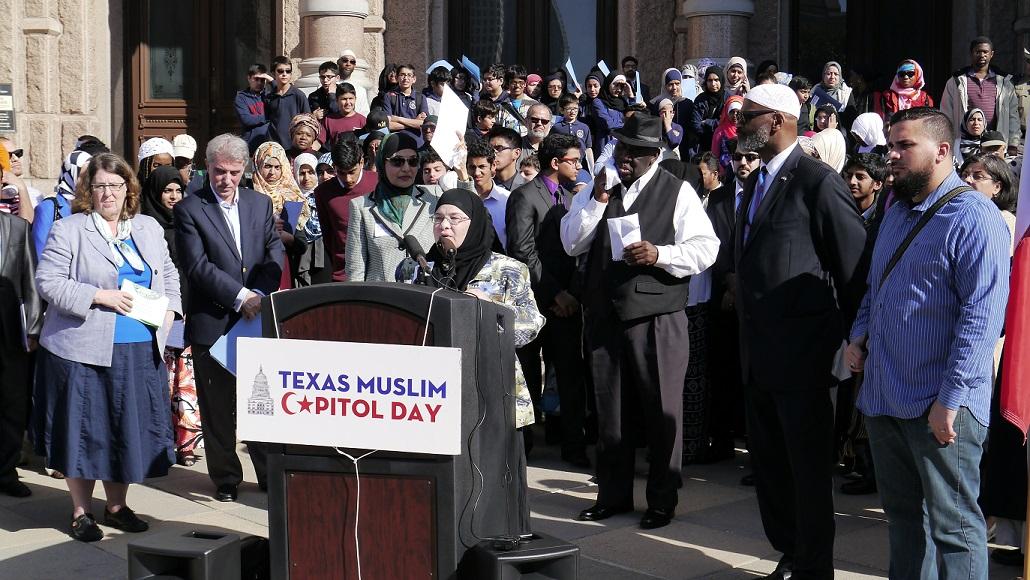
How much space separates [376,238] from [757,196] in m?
2.38

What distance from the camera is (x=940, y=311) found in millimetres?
4301

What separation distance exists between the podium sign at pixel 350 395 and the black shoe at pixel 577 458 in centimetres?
382

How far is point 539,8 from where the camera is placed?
53.2 ft

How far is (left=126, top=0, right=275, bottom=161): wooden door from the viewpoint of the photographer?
16672 millimetres

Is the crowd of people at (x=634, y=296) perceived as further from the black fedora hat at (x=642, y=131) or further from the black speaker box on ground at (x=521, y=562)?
the black speaker box on ground at (x=521, y=562)

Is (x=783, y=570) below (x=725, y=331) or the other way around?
below

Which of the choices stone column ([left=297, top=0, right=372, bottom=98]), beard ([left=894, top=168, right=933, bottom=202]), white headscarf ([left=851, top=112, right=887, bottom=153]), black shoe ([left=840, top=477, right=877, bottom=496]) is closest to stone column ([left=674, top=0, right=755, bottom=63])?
stone column ([left=297, top=0, right=372, bottom=98])

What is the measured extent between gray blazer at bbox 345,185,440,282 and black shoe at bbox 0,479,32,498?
2163 mm

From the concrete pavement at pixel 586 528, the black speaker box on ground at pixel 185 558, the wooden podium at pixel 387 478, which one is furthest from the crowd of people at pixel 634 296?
the black speaker box on ground at pixel 185 558

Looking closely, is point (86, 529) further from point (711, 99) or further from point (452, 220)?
point (711, 99)

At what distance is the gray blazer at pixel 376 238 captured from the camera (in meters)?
6.88

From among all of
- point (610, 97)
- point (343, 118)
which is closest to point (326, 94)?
point (343, 118)

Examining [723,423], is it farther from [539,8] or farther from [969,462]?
[539,8]

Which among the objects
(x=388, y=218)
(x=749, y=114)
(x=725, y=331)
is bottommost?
(x=725, y=331)
